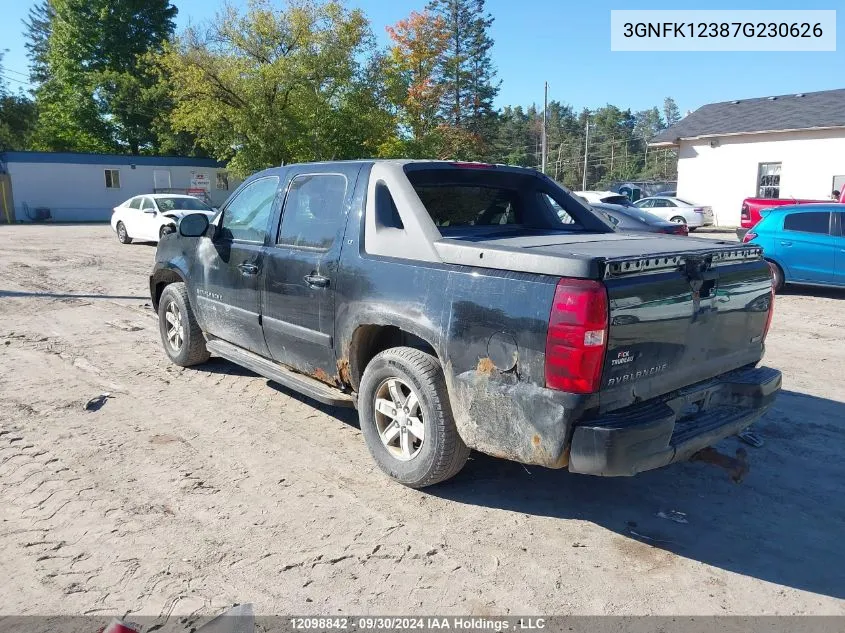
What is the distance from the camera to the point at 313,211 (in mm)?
4531

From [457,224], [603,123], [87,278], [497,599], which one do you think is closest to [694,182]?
[87,278]

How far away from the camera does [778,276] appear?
36.4 ft

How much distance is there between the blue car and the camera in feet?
34.2

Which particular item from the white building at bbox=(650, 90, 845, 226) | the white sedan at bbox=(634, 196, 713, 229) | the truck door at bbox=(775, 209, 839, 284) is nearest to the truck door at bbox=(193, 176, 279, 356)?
the truck door at bbox=(775, 209, 839, 284)

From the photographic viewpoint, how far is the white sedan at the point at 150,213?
18.8 m

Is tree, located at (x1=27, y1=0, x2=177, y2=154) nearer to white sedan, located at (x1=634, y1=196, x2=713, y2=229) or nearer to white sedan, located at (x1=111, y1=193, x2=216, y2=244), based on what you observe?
white sedan, located at (x1=111, y1=193, x2=216, y2=244)

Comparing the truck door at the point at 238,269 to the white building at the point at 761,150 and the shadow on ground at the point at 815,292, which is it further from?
the white building at the point at 761,150

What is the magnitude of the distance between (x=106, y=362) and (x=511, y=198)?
442 cm

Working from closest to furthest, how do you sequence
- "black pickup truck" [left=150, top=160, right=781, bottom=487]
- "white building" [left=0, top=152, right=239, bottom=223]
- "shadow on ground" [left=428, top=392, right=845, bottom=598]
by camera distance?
"black pickup truck" [left=150, top=160, right=781, bottom=487] → "shadow on ground" [left=428, top=392, right=845, bottom=598] → "white building" [left=0, top=152, right=239, bottom=223]

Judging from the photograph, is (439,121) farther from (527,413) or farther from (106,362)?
(527,413)

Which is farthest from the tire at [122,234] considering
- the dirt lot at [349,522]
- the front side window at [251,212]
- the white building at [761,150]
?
the white building at [761,150]

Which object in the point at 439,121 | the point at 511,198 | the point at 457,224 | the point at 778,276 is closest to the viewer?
the point at 457,224

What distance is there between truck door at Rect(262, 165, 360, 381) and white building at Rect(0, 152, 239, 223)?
109ft

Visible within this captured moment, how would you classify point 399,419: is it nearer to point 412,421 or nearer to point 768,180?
point 412,421
